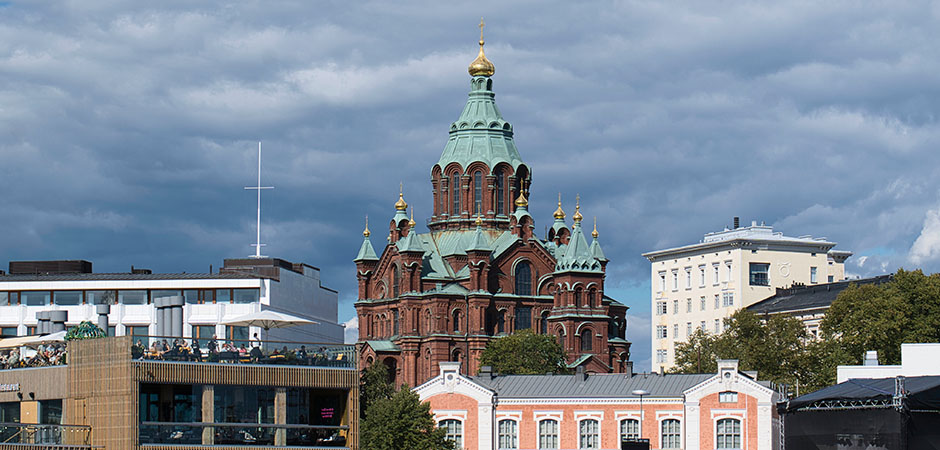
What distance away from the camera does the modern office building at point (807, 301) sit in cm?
16750

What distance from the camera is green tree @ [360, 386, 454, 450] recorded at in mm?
97500

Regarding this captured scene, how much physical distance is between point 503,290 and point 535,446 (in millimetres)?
49464

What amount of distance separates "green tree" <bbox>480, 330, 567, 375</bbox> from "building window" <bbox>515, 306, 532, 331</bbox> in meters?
10.4

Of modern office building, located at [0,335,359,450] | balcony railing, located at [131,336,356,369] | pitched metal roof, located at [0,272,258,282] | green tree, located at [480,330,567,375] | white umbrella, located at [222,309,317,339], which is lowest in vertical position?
modern office building, located at [0,335,359,450]

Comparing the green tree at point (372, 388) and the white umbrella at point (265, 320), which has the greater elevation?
the white umbrella at point (265, 320)

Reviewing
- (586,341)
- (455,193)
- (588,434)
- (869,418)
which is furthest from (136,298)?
(869,418)

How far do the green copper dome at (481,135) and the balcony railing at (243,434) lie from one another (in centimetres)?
10067

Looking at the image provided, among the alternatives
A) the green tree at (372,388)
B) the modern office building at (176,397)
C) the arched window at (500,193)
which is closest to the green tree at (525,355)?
the green tree at (372,388)

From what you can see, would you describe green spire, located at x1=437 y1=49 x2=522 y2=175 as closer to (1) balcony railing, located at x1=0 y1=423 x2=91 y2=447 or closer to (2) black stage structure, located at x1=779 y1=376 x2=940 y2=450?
(2) black stage structure, located at x1=779 y1=376 x2=940 y2=450

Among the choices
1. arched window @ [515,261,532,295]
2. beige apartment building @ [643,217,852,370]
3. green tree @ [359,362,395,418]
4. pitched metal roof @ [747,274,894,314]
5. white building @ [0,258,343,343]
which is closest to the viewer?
green tree @ [359,362,395,418]

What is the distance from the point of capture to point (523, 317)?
6299 inches

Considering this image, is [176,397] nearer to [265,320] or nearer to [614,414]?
[265,320]

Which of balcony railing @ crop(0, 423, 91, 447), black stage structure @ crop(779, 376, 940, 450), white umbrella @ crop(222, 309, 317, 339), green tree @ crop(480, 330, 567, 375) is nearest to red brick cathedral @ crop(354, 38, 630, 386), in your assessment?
green tree @ crop(480, 330, 567, 375)

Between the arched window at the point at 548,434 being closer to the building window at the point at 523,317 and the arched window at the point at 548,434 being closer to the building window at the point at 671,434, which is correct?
the building window at the point at 671,434
